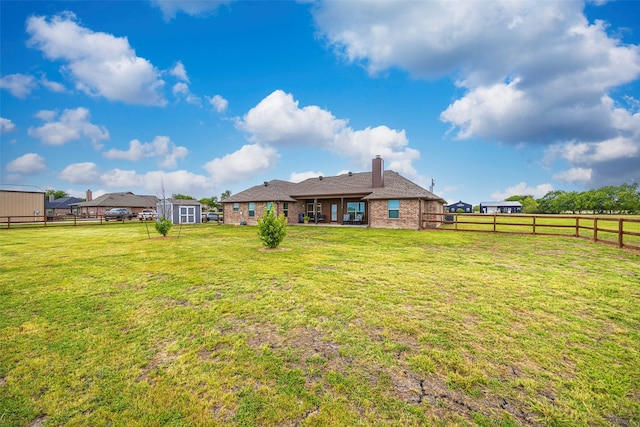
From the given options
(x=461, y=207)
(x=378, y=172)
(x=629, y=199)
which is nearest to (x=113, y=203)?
(x=378, y=172)

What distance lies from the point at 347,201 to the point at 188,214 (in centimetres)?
1995

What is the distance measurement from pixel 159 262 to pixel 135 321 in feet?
15.8

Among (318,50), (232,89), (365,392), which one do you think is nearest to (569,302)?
(365,392)

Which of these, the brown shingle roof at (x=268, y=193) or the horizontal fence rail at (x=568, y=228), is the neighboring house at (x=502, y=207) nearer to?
the horizontal fence rail at (x=568, y=228)

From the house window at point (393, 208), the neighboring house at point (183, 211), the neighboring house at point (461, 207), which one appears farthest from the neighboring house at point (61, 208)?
the neighboring house at point (461, 207)

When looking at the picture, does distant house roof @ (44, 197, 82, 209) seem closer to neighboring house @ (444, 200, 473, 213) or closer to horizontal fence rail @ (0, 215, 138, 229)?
horizontal fence rail @ (0, 215, 138, 229)

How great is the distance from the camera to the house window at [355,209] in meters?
24.9

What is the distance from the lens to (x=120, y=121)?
1049 inches

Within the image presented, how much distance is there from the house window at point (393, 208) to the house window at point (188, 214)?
24004mm

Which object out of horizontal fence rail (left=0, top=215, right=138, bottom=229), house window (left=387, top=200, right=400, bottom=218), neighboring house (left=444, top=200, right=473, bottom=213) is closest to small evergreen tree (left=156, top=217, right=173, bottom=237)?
house window (left=387, top=200, right=400, bottom=218)

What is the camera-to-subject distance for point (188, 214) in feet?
106

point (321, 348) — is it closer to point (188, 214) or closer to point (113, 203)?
point (188, 214)

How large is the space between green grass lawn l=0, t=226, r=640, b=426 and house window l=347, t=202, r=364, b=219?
710 inches

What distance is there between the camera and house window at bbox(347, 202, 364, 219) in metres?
24.9
